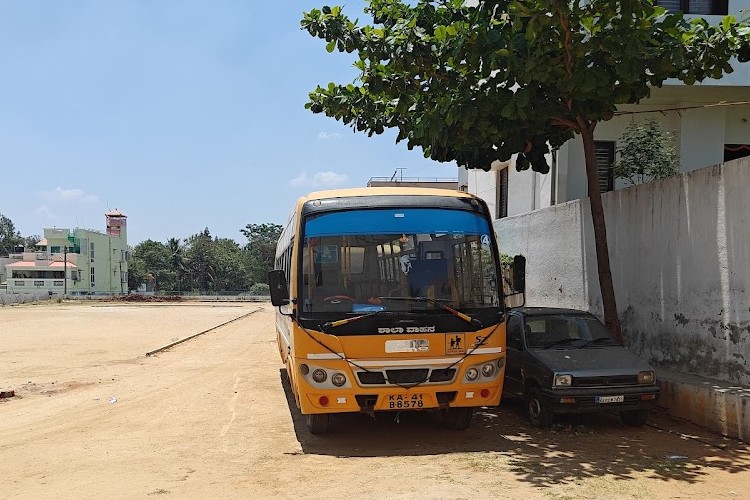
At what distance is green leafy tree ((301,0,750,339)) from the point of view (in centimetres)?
896

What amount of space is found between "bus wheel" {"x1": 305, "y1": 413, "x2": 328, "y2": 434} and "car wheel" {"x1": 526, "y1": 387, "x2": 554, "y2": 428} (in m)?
2.88

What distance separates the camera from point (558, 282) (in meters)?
16.6

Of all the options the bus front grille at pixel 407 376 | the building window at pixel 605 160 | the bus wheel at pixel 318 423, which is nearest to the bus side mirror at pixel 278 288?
the bus front grille at pixel 407 376

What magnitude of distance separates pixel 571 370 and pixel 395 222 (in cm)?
304

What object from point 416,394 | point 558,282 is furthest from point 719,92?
point 416,394

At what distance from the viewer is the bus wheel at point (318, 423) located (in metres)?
8.71

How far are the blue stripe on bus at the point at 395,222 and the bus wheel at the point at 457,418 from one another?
2.34 metres

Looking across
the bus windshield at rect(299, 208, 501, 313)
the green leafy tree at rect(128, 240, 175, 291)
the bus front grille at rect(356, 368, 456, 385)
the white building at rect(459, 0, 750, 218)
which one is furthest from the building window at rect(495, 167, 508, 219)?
the green leafy tree at rect(128, 240, 175, 291)

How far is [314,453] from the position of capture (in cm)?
809

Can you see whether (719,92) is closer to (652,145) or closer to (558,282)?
(652,145)

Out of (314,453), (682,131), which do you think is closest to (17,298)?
(682,131)

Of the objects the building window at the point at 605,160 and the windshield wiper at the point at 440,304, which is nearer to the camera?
the windshield wiper at the point at 440,304

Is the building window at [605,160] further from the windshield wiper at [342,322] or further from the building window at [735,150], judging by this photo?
the windshield wiper at [342,322]

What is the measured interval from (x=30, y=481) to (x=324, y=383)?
3241mm
